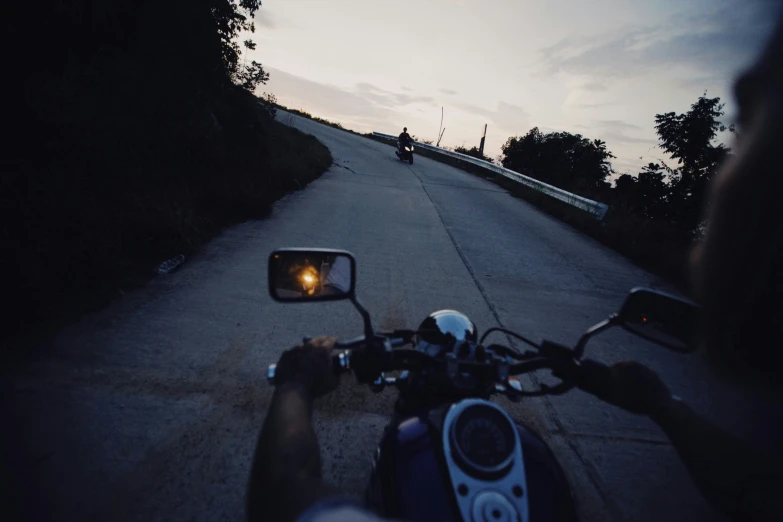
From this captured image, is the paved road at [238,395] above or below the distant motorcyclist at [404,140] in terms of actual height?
below

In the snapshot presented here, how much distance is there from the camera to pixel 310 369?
1349mm

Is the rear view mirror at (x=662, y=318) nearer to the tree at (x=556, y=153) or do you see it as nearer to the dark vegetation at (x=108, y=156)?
the dark vegetation at (x=108, y=156)

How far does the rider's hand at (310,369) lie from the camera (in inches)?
52.6

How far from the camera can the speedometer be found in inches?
39.1

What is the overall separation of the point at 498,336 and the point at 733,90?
304 cm

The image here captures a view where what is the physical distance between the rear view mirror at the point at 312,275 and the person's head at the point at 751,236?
3.67m

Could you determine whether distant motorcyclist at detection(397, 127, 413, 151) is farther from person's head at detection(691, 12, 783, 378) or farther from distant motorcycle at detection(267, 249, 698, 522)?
distant motorcycle at detection(267, 249, 698, 522)

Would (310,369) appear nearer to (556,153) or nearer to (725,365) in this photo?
(725,365)

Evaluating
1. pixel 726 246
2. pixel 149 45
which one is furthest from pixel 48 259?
pixel 726 246

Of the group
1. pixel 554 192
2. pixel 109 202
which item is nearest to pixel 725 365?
pixel 109 202

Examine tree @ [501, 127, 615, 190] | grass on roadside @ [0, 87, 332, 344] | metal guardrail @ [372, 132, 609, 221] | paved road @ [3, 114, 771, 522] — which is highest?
tree @ [501, 127, 615, 190]

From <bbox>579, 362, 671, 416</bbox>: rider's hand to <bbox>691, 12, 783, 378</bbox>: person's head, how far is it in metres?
2.73

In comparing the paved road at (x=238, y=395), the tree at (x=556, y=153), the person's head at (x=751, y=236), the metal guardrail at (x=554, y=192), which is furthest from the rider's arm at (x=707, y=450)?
the tree at (x=556, y=153)

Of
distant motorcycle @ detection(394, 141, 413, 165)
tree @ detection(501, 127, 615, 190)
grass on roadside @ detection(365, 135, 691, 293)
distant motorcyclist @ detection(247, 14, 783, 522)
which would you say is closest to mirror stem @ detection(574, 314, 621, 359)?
distant motorcyclist @ detection(247, 14, 783, 522)
